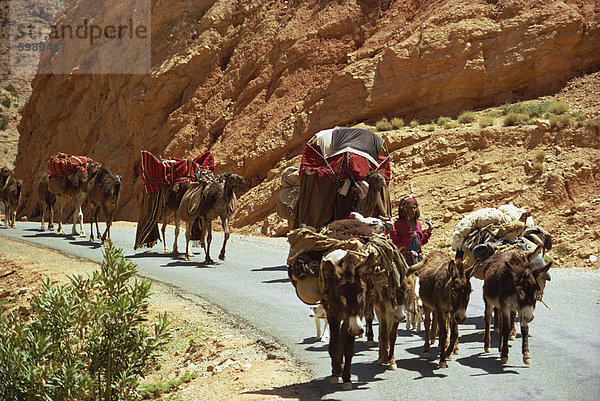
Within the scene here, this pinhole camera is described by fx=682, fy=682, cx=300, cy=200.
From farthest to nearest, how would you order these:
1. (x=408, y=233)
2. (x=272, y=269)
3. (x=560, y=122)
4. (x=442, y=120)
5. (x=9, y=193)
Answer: (x=9, y=193), (x=442, y=120), (x=560, y=122), (x=272, y=269), (x=408, y=233)

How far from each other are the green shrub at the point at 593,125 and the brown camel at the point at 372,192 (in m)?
15.0

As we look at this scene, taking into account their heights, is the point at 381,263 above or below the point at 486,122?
below

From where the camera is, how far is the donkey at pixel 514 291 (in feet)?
27.5

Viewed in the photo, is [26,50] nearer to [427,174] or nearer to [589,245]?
[427,174]

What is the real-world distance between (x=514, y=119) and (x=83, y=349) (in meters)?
20.4

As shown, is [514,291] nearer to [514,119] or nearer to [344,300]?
[344,300]

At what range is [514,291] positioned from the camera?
8.46m

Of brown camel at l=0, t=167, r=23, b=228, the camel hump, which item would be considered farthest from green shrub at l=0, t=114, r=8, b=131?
the camel hump

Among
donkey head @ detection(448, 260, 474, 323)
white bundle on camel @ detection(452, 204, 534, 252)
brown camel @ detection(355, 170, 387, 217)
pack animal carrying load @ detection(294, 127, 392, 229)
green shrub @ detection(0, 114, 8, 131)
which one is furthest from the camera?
green shrub @ detection(0, 114, 8, 131)

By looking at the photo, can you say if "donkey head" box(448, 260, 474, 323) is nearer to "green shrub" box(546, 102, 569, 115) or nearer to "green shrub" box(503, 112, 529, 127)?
"green shrub" box(503, 112, 529, 127)

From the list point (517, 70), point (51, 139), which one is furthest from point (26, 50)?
point (517, 70)

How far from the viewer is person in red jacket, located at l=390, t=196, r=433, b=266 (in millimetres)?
10266

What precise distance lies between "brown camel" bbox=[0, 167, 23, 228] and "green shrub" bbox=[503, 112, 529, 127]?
21.1 metres

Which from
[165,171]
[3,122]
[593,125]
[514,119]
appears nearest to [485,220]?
[165,171]
